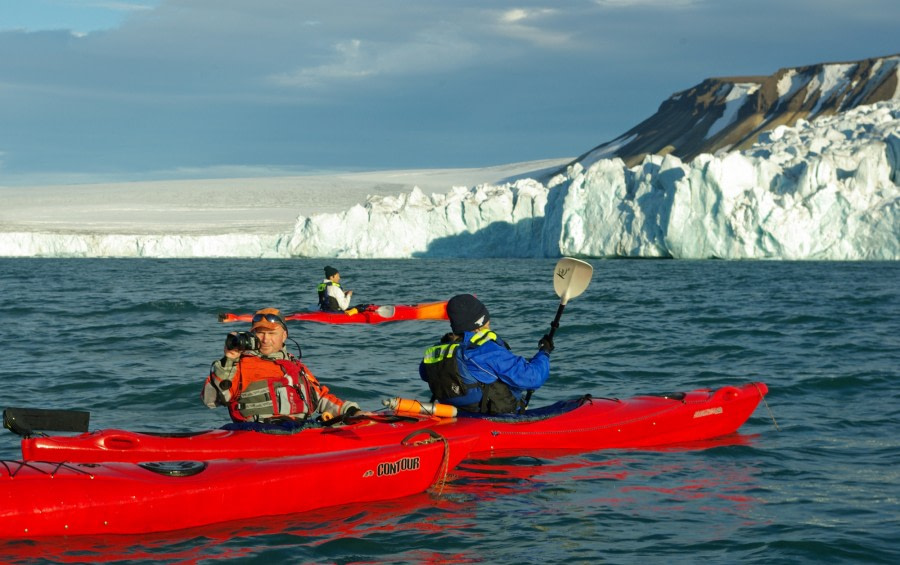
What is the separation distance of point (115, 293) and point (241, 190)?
227 feet

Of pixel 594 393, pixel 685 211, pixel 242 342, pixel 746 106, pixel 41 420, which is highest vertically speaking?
pixel 746 106

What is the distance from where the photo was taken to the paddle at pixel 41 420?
5.19m

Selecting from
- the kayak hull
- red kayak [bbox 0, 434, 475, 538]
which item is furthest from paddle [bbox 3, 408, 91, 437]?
the kayak hull

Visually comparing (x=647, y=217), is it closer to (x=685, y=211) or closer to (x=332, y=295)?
(x=685, y=211)

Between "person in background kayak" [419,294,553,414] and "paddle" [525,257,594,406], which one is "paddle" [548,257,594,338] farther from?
"person in background kayak" [419,294,553,414]

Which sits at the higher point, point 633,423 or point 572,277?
point 572,277

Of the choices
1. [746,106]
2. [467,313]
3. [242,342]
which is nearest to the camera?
[242,342]

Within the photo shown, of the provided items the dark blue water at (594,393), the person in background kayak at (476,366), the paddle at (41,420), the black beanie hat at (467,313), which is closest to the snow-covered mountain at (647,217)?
the dark blue water at (594,393)

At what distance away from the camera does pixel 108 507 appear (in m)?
4.88

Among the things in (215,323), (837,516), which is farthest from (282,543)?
(215,323)

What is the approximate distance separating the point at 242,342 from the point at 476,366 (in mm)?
1507

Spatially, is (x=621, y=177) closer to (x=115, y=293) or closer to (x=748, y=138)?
(x=115, y=293)

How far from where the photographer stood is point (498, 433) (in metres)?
6.65

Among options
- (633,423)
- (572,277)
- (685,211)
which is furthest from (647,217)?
(633,423)
